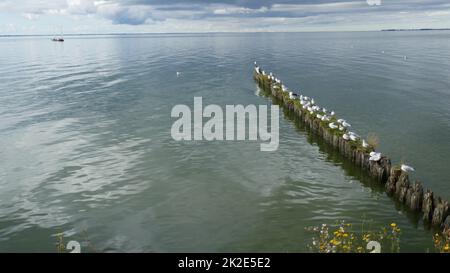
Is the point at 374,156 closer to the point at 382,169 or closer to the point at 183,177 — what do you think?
the point at 382,169

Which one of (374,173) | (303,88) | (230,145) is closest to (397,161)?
(374,173)

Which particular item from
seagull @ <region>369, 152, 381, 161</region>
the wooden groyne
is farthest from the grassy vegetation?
seagull @ <region>369, 152, 381, 161</region>

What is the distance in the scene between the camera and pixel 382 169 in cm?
2420

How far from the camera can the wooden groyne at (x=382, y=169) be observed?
19692mm

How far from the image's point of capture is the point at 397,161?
27891 mm

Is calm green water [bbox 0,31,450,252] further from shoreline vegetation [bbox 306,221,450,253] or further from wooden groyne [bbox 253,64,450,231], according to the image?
wooden groyne [bbox 253,64,450,231]

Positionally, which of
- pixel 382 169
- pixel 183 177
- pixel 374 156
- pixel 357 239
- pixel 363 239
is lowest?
pixel 357 239

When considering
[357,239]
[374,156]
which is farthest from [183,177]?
[374,156]

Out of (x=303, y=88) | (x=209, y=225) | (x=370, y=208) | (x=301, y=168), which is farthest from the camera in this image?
Result: (x=303, y=88)

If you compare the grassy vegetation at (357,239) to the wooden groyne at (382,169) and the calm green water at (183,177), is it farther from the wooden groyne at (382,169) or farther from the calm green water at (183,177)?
the wooden groyne at (382,169)

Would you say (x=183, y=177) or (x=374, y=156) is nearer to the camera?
(x=374, y=156)

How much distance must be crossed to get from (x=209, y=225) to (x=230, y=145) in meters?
12.6

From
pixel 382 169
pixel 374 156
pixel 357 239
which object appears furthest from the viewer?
pixel 374 156

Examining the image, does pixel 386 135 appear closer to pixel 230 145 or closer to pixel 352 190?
pixel 352 190
